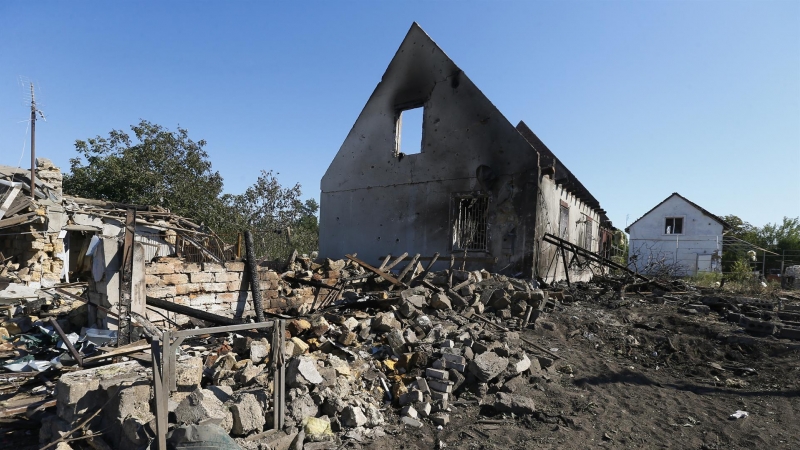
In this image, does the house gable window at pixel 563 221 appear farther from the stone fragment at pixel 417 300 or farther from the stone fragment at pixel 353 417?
the stone fragment at pixel 353 417

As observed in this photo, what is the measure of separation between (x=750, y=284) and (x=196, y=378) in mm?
19656

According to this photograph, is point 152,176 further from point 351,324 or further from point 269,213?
point 351,324

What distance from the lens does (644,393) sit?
5.37 meters

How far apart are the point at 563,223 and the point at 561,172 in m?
2.16

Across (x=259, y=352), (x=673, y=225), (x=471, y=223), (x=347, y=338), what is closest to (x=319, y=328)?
(x=347, y=338)

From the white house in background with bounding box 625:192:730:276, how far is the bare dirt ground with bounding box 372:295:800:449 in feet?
63.8

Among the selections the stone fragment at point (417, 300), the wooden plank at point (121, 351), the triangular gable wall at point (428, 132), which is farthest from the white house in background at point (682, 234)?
the wooden plank at point (121, 351)

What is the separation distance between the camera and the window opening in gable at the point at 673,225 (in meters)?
26.9

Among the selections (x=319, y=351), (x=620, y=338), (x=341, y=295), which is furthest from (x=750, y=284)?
(x=319, y=351)

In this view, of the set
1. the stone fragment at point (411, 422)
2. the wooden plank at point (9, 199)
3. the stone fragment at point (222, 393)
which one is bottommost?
the stone fragment at point (411, 422)

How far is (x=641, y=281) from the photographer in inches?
468

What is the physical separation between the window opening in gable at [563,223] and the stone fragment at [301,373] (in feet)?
33.8

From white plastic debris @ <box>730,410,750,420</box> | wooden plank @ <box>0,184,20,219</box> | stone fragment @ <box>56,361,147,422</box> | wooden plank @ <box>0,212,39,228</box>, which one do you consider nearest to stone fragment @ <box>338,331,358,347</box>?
stone fragment @ <box>56,361,147,422</box>

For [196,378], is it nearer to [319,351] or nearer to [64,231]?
[319,351]
